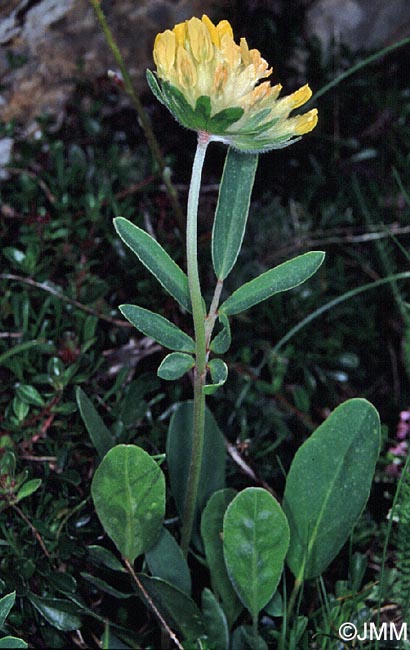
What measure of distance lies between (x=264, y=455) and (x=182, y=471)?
0.70 feet

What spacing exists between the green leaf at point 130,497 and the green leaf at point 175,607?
0.18ft

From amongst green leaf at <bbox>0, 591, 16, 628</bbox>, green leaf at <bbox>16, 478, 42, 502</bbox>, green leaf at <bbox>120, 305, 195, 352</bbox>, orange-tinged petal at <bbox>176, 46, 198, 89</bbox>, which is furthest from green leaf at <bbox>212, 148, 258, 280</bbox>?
green leaf at <bbox>0, 591, 16, 628</bbox>

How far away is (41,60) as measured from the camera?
1.92 metres

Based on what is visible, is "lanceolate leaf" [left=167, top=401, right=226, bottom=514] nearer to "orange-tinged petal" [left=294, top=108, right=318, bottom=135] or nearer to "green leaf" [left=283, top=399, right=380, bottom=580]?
"green leaf" [left=283, top=399, right=380, bottom=580]

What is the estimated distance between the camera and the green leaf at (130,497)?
42.0 inches

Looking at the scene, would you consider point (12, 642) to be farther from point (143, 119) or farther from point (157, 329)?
point (143, 119)

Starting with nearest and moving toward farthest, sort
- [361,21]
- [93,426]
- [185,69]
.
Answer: [185,69] < [93,426] < [361,21]

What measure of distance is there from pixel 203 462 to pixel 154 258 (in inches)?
16.1

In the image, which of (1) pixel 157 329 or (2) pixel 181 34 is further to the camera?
(1) pixel 157 329

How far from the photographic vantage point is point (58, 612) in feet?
3.77

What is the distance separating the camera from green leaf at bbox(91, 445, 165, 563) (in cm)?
107

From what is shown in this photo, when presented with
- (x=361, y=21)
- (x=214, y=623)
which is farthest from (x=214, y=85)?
(x=361, y=21)

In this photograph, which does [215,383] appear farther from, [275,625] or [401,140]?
[401,140]

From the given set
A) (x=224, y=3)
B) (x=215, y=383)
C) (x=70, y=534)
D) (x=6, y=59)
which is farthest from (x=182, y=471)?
(x=224, y=3)
